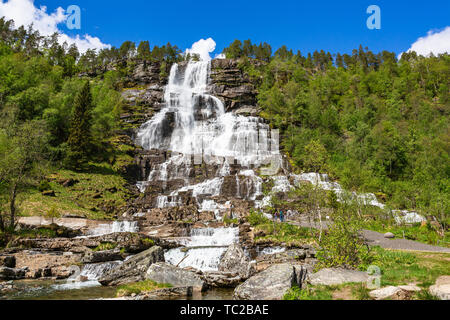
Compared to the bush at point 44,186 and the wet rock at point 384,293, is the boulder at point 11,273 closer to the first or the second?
the wet rock at point 384,293

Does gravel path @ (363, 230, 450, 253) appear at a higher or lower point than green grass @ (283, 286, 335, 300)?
lower

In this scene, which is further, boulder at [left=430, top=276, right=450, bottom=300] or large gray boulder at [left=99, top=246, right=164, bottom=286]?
large gray boulder at [left=99, top=246, right=164, bottom=286]

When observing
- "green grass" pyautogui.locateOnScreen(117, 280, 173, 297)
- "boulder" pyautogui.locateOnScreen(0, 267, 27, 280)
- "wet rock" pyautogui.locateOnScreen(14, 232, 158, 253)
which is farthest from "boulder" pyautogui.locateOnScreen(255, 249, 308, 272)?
"boulder" pyautogui.locateOnScreen(0, 267, 27, 280)

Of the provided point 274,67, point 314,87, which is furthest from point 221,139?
point 274,67

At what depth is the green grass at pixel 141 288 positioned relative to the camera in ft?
39.0

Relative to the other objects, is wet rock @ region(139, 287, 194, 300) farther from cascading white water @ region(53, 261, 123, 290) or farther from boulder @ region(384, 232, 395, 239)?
boulder @ region(384, 232, 395, 239)

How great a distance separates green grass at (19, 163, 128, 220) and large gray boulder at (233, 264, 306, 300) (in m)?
24.0

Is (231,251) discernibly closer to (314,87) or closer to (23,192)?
(23,192)

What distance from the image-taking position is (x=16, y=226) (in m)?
23.0

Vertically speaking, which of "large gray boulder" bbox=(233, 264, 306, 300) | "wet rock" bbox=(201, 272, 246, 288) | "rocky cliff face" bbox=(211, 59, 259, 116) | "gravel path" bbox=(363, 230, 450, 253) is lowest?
"wet rock" bbox=(201, 272, 246, 288)

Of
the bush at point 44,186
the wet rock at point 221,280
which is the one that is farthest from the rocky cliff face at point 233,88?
the wet rock at point 221,280

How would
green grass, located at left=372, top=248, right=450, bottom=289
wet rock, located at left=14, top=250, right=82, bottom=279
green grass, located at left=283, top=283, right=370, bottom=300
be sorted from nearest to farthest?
green grass, located at left=283, top=283, right=370, bottom=300
green grass, located at left=372, top=248, right=450, bottom=289
wet rock, located at left=14, top=250, right=82, bottom=279

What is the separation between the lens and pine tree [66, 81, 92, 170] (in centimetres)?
4072

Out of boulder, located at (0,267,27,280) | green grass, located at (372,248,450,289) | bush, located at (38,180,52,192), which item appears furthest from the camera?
bush, located at (38,180,52,192)
